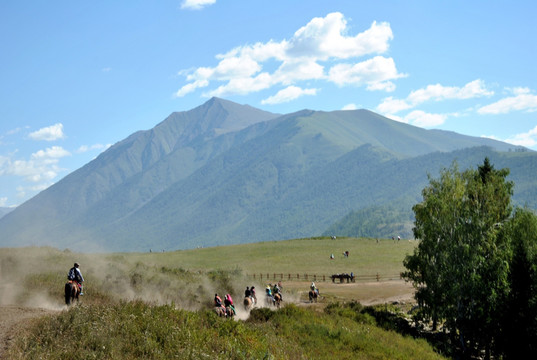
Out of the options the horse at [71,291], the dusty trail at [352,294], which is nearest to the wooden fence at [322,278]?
the dusty trail at [352,294]

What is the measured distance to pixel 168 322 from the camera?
1730 centimetres

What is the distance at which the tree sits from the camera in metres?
33.3

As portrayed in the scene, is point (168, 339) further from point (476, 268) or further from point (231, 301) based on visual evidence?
point (476, 268)

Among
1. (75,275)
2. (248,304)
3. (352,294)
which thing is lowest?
(352,294)

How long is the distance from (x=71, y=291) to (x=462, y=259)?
2577 cm

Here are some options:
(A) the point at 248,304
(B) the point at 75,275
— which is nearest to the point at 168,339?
(B) the point at 75,275

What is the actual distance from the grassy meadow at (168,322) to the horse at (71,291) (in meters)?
0.82

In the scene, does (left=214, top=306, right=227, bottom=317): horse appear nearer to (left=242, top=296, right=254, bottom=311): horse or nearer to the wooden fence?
(left=242, top=296, right=254, bottom=311): horse

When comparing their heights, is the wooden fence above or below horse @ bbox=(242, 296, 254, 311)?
below

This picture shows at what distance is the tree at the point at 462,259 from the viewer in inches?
1312

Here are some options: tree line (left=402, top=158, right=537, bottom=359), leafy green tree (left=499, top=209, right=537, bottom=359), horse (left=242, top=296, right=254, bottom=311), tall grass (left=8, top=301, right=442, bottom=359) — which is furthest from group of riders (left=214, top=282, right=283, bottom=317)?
leafy green tree (left=499, top=209, right=537, bottom=359)

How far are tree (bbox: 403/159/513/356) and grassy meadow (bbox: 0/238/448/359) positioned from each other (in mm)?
4218

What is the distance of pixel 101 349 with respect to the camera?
14.9 m

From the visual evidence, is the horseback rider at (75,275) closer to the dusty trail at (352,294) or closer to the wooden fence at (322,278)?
the dusty trail at (352,294)
